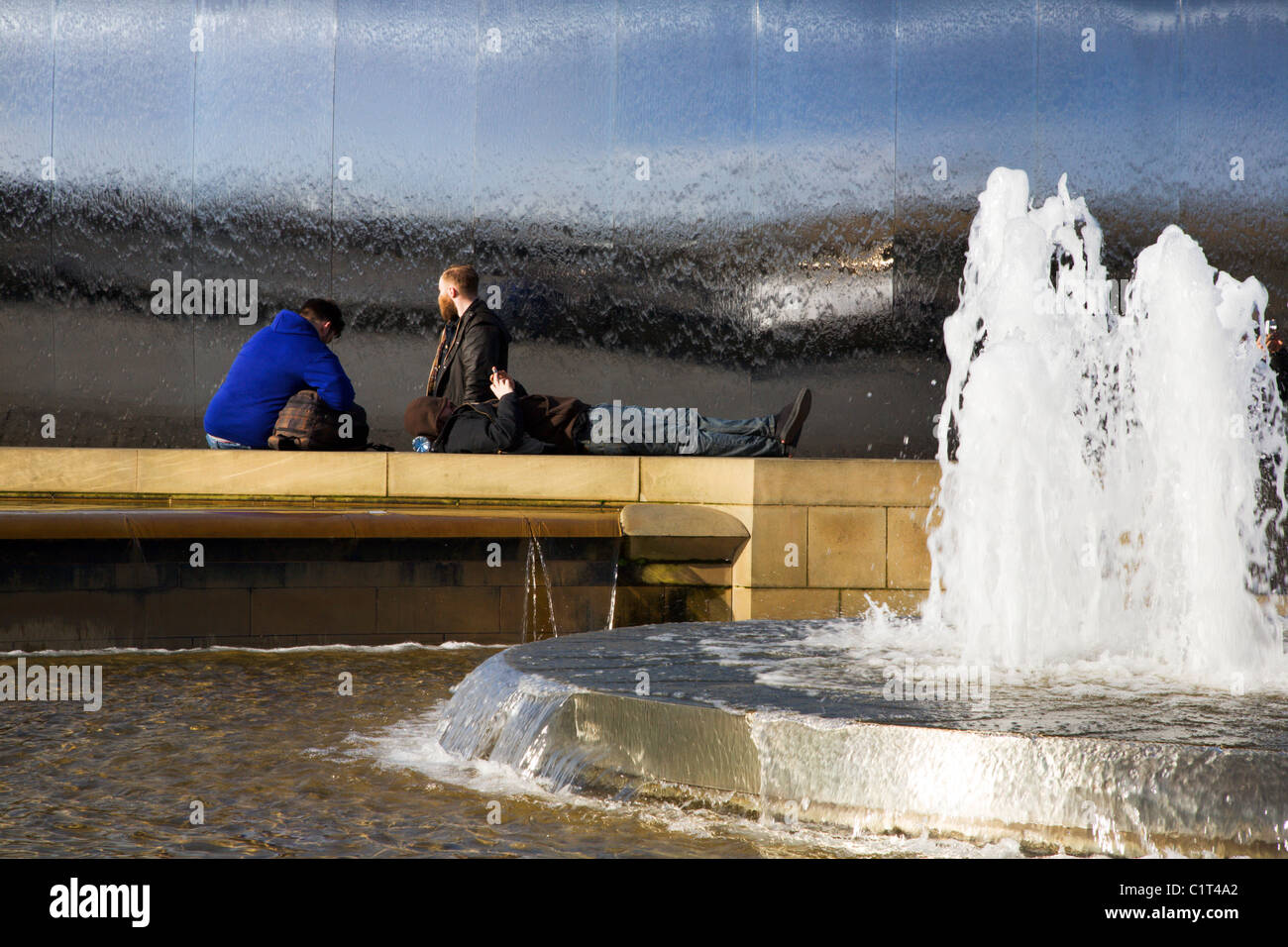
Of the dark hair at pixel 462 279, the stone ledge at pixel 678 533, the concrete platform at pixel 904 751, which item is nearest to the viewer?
the concrete platform at pixel 904 751

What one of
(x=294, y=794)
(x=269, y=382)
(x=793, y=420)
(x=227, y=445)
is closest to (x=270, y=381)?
(x=269, y=382)

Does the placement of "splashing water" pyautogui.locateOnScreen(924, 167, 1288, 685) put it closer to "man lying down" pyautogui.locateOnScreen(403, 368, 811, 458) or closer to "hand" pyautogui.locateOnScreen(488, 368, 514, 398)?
"man lying down" pyautogui.locateOnScreen(403, 368, 811, 458)

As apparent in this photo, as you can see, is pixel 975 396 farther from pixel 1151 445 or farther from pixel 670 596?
pixel 670 596

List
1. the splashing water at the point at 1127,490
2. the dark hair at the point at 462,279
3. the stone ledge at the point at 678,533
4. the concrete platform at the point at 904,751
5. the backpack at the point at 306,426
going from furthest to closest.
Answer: the dark hair at the point at 462,279 < the backpack at the point at 306,426 < the stone ledge at the point at 678,533 < the splashing water at the point at 1127,490 < the concrete platform at the point at 904,751

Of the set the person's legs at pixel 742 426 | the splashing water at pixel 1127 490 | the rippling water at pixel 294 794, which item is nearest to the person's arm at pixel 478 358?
the person's legs at pixel 742 426

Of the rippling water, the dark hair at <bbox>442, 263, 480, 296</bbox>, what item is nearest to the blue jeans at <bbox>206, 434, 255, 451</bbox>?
the dark hair at <bbox>442, 263, 480, 296</bbox>

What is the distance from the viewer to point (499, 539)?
6.64 m

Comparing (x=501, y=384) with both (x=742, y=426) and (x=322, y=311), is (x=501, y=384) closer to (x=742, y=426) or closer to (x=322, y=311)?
(x=322, y=311)

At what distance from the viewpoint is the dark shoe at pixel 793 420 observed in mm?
7535

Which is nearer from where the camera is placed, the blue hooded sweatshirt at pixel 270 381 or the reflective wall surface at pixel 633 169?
the blue hooded sweatshirt at pixel 270 381

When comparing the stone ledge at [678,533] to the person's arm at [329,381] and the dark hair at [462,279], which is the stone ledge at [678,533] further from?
the dark hair at [462,279]

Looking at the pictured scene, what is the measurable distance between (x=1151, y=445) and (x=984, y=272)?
1.09 meters

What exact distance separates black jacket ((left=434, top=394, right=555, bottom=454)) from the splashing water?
3155 mm
